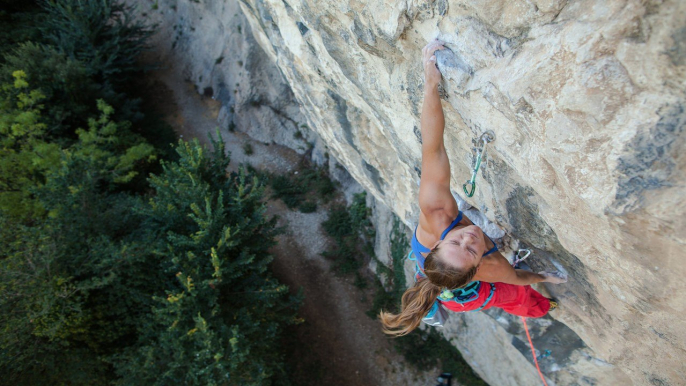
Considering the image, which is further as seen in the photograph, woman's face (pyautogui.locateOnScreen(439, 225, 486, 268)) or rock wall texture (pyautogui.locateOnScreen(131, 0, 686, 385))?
woman's face (pyautogui.locateOnScreen(439, 225, 486, 268))

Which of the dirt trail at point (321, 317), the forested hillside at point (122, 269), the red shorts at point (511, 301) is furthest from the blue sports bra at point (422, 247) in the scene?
the dirt trail at point (321, 317)

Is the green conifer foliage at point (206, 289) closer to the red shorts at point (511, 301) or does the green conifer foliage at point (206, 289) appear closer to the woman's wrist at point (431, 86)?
the red shorts at point (511, 301)

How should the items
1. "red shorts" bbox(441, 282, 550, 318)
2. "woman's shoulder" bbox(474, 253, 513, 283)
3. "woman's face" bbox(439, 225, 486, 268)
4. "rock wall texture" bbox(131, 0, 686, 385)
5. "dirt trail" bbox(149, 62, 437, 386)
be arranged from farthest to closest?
"dirt trail" bbox(149, 62, 437, 386), "red shorts" bbox(441, 282, 550, 318), "woman's shoulder" bbox(474, 253, 513, 283), "woman's face" bbox(439, 225, 486, 268), "rock wall texture" bbox(131, 0, 686, 385)

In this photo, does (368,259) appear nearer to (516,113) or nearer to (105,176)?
(105,176)

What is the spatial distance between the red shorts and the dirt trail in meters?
6.79

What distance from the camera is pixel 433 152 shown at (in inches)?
96.7

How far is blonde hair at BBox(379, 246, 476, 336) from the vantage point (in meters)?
2.41

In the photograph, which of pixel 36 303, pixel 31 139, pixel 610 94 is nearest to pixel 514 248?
pixel 610 94

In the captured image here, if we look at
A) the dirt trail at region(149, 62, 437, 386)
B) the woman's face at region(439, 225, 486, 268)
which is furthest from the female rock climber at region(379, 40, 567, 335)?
the dirt trail at region(149, 62, 437, 386)

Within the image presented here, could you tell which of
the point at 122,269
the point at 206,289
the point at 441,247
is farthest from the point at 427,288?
the point at 122,269

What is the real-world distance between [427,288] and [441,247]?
0.41 m

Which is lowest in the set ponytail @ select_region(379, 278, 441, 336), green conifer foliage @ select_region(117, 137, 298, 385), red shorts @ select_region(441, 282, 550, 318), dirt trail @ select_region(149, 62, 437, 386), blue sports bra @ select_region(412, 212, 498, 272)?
dirt trail @ select_region(149, 62, 437, 386)

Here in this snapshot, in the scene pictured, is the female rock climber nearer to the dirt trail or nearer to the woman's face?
the woman's face

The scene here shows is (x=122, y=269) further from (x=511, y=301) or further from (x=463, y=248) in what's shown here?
(x=463, y=248)
